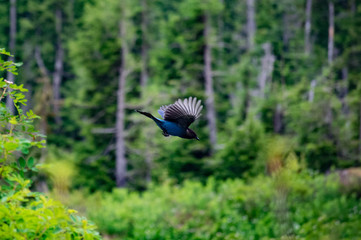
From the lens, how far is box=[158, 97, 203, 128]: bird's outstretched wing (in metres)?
2.74

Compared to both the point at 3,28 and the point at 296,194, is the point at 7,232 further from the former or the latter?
the point at 3,28

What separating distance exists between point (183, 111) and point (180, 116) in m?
0.04

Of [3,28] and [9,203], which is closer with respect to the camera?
[9,203]

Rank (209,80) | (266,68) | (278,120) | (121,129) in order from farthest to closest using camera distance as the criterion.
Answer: (266,68) → (121,129) → (209,80) → (278,120)

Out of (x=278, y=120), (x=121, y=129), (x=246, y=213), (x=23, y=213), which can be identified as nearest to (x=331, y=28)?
(x=278, y=120)

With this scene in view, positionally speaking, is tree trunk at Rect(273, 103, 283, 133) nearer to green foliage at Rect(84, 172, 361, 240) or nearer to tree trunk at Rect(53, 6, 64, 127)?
green foliage at Rect(84, 172, 361, 240)

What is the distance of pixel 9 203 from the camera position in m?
2.93

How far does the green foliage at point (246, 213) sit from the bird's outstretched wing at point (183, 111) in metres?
4.60

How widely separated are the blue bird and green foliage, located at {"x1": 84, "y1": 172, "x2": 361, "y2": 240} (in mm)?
4572

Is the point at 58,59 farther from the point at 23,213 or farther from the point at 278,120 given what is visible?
the point at 23,213

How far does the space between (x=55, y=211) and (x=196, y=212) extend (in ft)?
27.2

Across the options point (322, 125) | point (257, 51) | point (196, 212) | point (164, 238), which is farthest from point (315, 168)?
point (257, 51)

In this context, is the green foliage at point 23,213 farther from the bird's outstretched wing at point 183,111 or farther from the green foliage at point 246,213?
the green foliage at point 246,213

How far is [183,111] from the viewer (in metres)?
2.74
